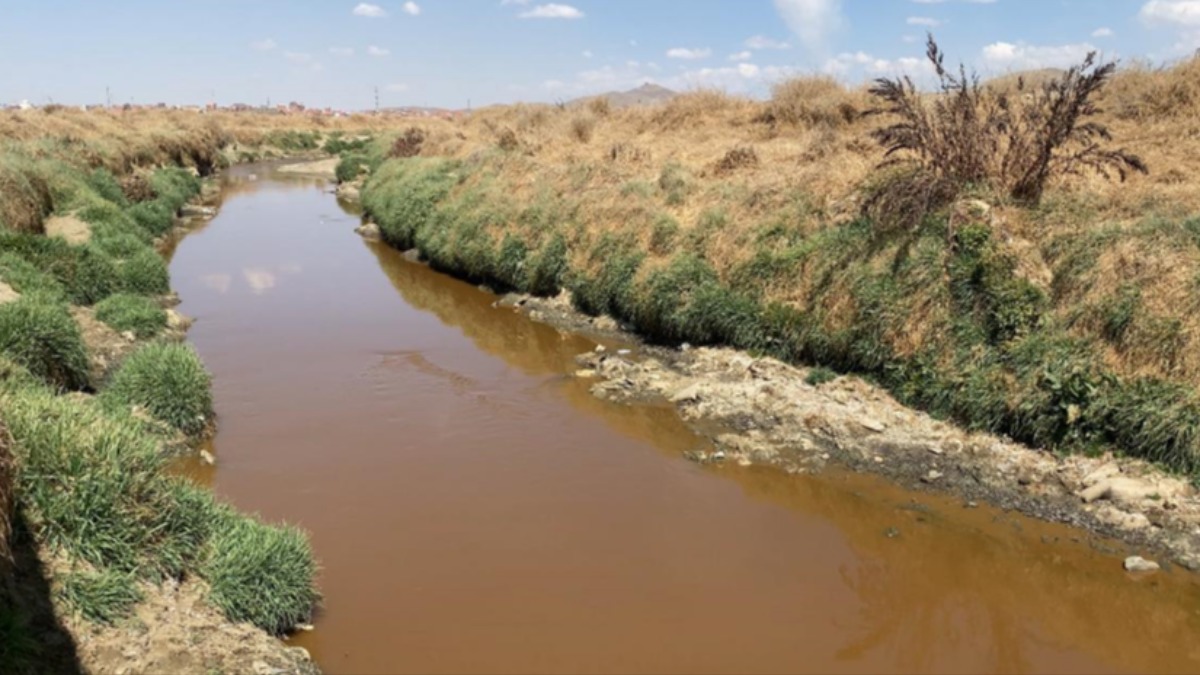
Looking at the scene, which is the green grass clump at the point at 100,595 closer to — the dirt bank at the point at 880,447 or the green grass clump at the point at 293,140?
the dirt bank at the point at 880,447

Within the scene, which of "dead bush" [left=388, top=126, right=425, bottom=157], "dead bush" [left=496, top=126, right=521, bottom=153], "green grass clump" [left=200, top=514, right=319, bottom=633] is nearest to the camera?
"green grass clump" [left=200, top=514, right=319, bottom=633]

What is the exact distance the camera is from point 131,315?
48.8 feet

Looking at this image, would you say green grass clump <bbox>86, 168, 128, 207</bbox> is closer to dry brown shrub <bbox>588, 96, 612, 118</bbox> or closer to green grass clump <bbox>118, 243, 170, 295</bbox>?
green grass clump <bbox>118, 243, 170, 295</bbox>

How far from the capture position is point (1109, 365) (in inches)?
399

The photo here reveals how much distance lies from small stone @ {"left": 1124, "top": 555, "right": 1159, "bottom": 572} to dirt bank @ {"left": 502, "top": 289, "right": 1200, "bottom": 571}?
0.87ft

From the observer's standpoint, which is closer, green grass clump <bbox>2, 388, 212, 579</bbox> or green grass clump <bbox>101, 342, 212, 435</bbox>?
green grass clump <bbox>2, 388, 212, 579</bbox>

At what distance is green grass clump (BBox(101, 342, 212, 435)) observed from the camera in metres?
11.0

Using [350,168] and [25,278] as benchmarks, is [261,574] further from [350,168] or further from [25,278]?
[350,168]

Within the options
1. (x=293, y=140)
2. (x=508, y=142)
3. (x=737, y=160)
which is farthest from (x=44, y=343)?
(x=293, y=140)

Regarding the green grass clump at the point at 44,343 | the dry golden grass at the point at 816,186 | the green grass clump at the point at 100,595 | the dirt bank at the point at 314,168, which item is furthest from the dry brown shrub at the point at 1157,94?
the dirt bank at the point at 314,168

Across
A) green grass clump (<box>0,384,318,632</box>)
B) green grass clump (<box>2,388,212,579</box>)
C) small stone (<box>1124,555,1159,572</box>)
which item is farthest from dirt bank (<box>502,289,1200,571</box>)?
green grass clump (<box>2,388,212,579</box>)

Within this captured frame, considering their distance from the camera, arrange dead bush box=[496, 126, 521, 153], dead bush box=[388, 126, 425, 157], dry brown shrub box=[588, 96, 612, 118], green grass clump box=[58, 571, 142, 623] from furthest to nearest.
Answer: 1. dry brown shrub box=[588, 96, 612, 118]
2. dead bush box=[388, 126, 425, 157]
3. dead bush box=[496, 126, 521, 153]
4. green grass clump box=[58, 571, 142, 623]

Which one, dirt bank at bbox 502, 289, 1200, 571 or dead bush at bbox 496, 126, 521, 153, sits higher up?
dead bush at bbox 496, 126, 521, 153

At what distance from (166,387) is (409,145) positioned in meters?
26.7
